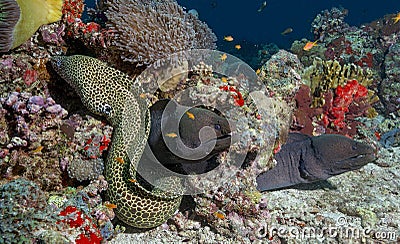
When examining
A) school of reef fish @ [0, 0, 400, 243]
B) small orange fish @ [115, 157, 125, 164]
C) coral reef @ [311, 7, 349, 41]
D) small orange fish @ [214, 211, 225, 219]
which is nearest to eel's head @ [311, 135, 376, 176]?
school of reef fish @ [0, 0, 400, 243]

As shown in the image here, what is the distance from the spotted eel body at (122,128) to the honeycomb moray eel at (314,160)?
6.15 ft

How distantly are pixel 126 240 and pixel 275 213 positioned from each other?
2.11 m

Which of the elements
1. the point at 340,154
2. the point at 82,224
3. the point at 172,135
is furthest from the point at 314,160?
the point at 82,224

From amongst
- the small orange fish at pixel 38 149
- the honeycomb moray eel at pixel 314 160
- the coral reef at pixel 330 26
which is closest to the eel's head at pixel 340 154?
the honeycomb moray eel at pixel 314 160

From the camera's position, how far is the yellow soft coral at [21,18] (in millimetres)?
4105

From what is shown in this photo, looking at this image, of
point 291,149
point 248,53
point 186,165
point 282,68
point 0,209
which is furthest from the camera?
point 248,53

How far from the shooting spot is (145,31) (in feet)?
14.2

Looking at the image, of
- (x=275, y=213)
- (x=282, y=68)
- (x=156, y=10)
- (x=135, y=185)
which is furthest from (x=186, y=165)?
(x=282, y=68)

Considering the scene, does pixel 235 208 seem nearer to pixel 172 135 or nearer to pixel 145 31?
pixel 172 135

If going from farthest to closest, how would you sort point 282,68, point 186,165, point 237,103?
1. point 282,68
2. point 237,103
3. point 186,165

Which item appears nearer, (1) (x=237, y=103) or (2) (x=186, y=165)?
(2) (x=186, y=165)

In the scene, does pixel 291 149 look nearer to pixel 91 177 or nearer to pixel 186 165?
pixel 186 165

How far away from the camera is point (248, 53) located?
22484mm

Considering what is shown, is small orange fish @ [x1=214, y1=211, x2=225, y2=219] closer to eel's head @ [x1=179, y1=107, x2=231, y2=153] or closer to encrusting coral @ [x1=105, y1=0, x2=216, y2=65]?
eel's head @ [x1=179, y1=107, x2=231, y2=153]
